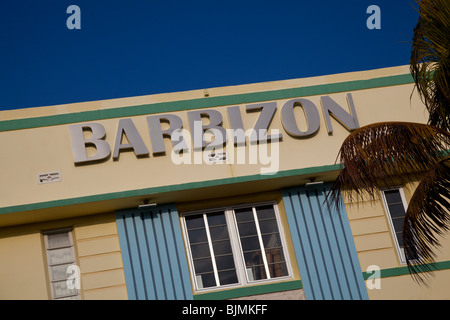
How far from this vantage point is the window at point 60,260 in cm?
1248

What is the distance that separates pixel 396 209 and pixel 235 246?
374 cm

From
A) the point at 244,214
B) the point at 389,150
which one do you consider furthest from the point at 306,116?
the point at 389,150

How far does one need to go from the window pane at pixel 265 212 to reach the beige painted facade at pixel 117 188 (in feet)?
0.89

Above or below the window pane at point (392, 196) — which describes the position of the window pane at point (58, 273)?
below

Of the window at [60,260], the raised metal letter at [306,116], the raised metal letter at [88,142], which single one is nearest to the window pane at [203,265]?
the window at [60,260]

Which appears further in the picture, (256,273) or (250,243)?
(250,243)

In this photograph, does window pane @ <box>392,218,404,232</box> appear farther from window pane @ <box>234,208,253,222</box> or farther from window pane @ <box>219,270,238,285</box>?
window pane @ <box>219,270,238,285</box>

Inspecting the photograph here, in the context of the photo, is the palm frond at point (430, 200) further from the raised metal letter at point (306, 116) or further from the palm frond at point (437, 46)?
Answer: the raised metal letter at point (306, 116)

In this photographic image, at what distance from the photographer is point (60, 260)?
12703mm

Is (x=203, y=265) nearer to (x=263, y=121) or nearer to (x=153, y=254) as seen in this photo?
(x=153, y=254)

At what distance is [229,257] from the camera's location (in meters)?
13.1

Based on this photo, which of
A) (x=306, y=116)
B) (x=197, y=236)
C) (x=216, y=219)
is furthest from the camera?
(x=306, y=116)

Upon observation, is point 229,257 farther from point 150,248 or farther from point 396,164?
point 396,164
